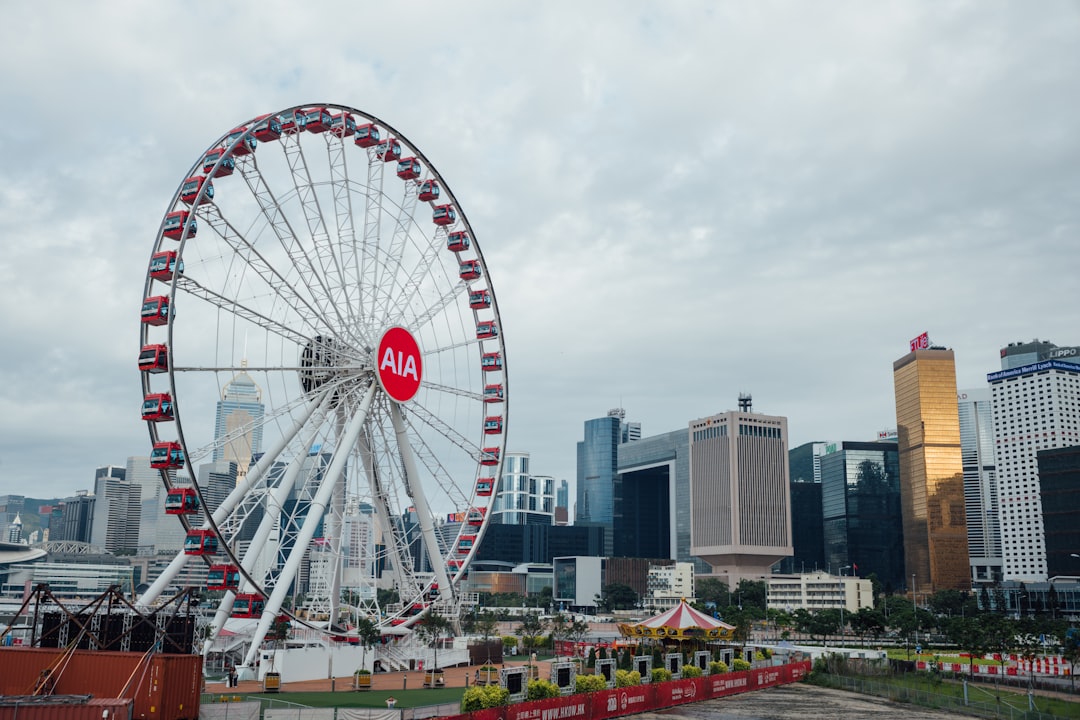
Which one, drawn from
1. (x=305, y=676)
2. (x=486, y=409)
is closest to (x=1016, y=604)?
(x=486, y=409)

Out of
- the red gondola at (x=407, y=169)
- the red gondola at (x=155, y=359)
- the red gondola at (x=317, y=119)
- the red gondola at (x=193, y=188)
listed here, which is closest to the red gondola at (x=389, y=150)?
the red gondola at (x=407, y=169)

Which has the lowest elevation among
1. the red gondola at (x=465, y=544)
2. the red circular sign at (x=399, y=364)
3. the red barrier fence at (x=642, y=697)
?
the red barrier fence at (x=642, y=697)

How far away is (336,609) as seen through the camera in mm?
59219

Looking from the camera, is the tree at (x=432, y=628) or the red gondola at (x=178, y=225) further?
the tree at (x=432, y=628)

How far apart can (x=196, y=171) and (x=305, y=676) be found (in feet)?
95.7

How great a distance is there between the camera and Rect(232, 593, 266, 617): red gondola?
5009cm

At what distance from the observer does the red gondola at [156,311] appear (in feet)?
152

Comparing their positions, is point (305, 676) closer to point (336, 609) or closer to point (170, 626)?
point (336, 609)

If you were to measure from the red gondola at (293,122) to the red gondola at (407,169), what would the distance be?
29.3 feet

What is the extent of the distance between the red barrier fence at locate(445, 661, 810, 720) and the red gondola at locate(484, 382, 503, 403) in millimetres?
23810

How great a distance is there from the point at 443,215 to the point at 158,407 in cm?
2566

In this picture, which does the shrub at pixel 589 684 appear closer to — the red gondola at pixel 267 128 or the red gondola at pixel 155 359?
the red gondola at pixel 155 359

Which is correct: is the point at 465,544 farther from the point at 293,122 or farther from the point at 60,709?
the point at 60,709

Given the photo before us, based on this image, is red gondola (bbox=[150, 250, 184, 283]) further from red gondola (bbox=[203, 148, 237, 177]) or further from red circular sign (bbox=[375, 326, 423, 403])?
red circular sign (bbox=[375, 326, 423, 403])
